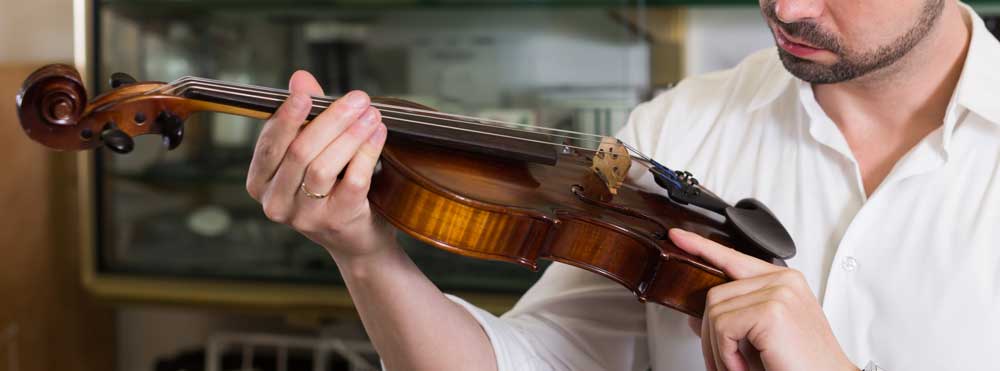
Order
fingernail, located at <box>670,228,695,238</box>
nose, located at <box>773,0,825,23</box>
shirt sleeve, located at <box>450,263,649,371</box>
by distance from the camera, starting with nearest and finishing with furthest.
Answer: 1. fingernail, located at <box>670,228,695,238</box>
2. nose, located at <box>773,0,825,23</box>
3. shirt sleeve, located at <box>450,263,649,371</box>

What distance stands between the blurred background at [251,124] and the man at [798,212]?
81cm

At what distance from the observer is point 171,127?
790 millimetres

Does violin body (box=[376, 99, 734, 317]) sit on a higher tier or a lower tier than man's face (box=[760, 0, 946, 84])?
lower

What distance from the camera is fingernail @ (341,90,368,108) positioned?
789mm

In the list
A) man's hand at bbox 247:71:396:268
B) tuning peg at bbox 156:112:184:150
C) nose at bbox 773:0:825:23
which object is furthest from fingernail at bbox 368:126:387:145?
nose at bbox 773:0:825:23

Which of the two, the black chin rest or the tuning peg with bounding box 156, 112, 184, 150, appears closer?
the tuning peg with bounding box 156, 112, 184, 150

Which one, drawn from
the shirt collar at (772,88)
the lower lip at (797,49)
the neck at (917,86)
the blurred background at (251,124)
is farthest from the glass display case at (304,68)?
the lower lip at (797,49)

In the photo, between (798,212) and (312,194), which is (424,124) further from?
(798,212)

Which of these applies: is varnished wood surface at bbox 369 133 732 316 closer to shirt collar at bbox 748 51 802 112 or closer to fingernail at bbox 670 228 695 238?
fingernail at bbox 670 228 695 238

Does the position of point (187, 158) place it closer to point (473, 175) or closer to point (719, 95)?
point (719, 95)

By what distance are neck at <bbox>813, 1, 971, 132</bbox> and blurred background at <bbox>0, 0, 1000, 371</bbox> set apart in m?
0.83

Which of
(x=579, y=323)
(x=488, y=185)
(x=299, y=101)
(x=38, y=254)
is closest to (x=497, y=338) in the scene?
(x=579, y=323)

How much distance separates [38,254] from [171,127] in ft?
5.35

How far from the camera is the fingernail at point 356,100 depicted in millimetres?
789
